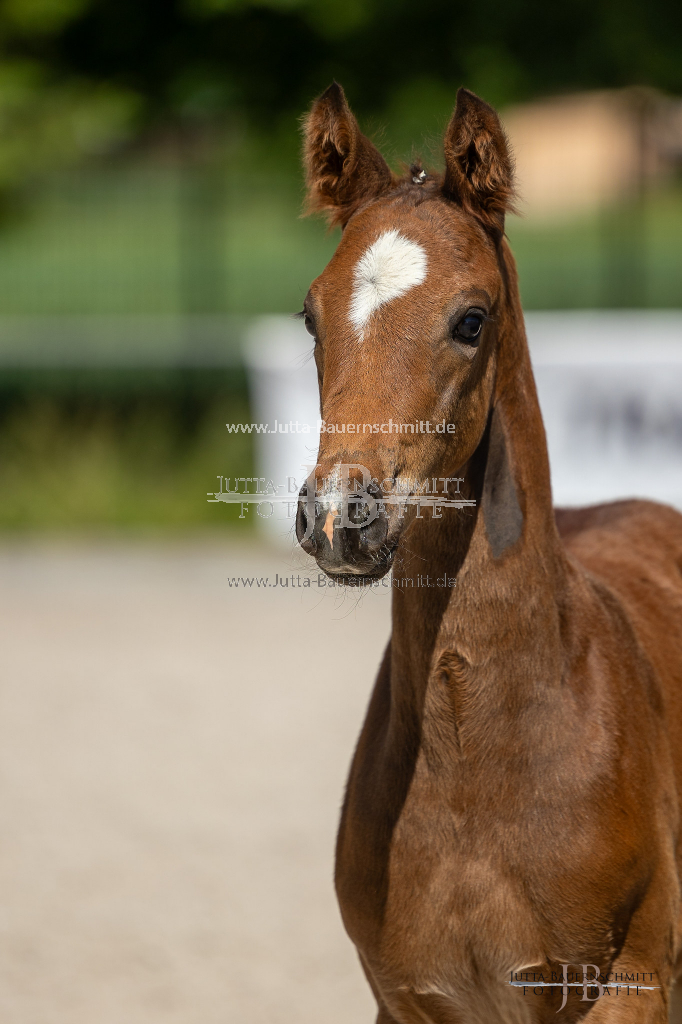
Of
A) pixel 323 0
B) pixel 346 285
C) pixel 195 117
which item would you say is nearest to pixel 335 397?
pixel 346 285

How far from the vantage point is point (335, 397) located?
2.17 meters

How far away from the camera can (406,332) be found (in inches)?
86.1

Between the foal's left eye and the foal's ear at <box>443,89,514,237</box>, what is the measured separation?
25cm

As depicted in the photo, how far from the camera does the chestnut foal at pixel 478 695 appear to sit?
2244mm

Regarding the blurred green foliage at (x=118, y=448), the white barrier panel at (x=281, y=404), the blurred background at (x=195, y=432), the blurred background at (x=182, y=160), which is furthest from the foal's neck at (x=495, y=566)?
the blurred green foliage at (x=118, y=448)

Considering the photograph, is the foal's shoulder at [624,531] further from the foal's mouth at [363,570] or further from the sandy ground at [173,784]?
the foal's mouth at [363,570]

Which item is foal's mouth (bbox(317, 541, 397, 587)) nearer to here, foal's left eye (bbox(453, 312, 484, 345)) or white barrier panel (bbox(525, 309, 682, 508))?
foal's left eye (bbox(453, 312, 484, 345))

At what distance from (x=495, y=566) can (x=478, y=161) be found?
31.6 inches

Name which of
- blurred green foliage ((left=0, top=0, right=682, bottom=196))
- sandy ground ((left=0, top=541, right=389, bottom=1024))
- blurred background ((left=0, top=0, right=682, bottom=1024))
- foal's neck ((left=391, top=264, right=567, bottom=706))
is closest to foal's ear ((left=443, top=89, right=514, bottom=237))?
foal's neck ((left=391, top=264, right=567, bottom=706))

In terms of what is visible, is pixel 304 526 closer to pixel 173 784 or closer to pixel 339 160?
pixel 339 160

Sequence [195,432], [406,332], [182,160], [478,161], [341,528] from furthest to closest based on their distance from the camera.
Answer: [182,160] < [195,432] < [478,161] < [406,332] < [341,528]

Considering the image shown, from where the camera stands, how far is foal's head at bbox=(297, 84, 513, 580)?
204 cm

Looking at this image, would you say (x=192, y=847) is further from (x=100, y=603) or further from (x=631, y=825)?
(x=100, y=603)

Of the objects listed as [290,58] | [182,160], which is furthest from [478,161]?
[182,160]
